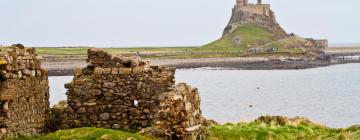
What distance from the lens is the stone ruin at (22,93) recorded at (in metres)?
15.8

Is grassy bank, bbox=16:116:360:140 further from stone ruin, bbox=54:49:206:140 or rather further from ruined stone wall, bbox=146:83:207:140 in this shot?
stone ruin, bbox=54:49:206:140

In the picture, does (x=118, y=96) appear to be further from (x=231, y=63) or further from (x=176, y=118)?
(x=231, y=63)

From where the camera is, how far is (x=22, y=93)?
1681 centimetres

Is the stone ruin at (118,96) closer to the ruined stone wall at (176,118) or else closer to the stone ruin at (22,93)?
the stone ruin at (22,93)

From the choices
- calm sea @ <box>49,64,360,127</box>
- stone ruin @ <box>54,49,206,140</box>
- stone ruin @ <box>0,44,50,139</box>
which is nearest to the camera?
stone ruin @ <box>0,44,50,139</box>

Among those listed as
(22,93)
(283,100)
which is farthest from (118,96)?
(283,100)

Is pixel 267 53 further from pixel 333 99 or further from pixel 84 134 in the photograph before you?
pixel 84 134

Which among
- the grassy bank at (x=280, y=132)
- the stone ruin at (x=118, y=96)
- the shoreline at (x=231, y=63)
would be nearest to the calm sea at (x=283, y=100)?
the grassy bank at (x=280, y=132)

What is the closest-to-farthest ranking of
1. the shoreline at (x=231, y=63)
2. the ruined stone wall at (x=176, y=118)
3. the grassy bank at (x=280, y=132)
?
the ruined stone wall at (x=176, y=118)
the grassy bank at (x=280, y=132)
the shoreline at (x=231, y=63)

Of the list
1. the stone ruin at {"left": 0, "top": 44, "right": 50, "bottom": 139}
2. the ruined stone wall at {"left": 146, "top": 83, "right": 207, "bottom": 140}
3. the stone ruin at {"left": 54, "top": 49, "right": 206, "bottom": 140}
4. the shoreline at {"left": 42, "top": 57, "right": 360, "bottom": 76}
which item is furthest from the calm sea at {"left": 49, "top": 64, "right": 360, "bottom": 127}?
the shoreline at {"left": 42, "top": 57, "right": 360, "bottom": 76}

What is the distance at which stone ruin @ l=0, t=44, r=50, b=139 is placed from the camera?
15797mm

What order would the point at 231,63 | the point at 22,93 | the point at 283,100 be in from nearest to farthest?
the point at 22,93 < the point at 283,100 < the point at 231,63

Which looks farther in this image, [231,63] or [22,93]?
[231,63]

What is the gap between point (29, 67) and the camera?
1734cm
